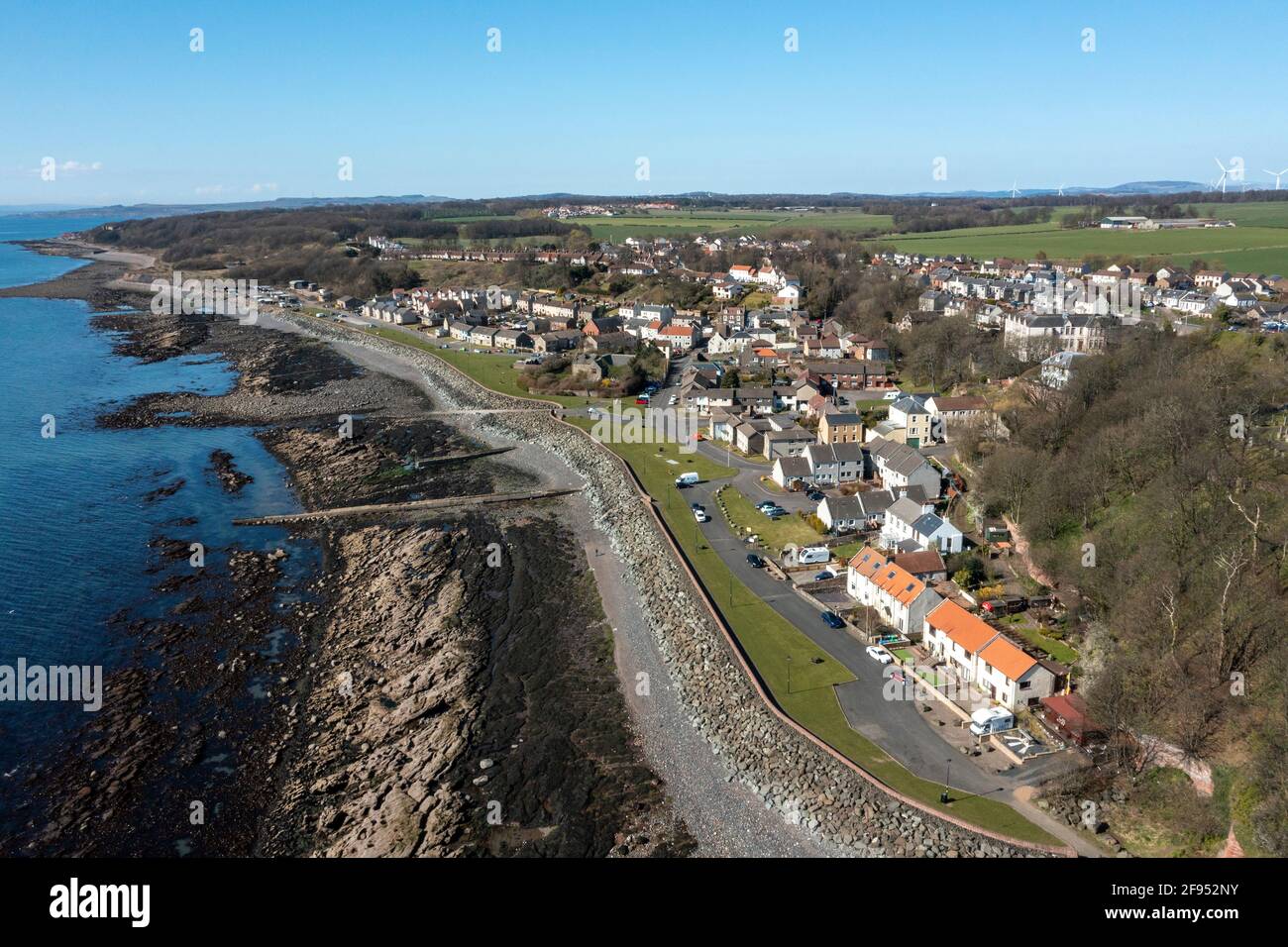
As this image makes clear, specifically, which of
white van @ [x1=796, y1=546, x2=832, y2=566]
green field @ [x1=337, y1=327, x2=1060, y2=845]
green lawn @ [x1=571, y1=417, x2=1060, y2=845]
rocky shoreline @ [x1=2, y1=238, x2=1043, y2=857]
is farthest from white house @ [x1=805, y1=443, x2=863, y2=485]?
rocky shoreline @ [x1=2, y1=238, x2=1043, y2=857]

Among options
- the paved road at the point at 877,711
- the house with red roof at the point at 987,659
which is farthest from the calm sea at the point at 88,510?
the house with red roof at the point at 987,659

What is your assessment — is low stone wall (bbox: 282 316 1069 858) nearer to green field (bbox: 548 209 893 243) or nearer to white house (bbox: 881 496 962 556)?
white house (bbox: 881 496 962 556)

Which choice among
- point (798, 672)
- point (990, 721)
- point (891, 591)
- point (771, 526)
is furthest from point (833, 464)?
point (990, 721)

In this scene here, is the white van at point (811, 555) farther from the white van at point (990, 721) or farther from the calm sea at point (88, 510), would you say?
the calm sea at point (88, 510)

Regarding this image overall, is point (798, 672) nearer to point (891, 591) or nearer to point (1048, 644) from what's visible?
point (891, 591)

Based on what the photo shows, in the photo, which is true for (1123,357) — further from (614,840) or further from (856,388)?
(614,840)
